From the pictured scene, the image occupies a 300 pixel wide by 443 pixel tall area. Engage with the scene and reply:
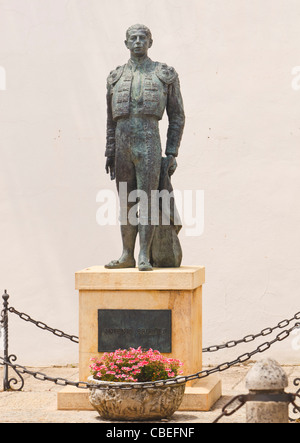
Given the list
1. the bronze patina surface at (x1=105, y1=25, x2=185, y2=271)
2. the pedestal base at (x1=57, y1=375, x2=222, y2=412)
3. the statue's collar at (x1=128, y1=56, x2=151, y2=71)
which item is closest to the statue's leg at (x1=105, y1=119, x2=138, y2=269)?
the bronze patina surface at (x1=105, y1=25, x2=185, y2=271)

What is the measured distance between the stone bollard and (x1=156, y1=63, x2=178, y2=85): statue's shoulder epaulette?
3.47 m

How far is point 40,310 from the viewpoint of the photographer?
11.0m

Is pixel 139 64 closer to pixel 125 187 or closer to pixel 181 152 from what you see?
pixel 125 187

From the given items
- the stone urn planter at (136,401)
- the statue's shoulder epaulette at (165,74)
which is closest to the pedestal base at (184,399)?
the stone urn planter at (136,401)

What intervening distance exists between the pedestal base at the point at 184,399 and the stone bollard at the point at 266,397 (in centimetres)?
232

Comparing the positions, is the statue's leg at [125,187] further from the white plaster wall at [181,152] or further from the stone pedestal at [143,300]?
the white plaster wall at [181,152]

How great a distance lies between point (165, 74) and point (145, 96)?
295mm

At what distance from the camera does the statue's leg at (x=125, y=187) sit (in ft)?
28.6

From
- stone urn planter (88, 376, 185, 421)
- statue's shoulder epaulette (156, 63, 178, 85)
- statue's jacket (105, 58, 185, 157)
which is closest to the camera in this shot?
stone urn planter (88, 376, 185, 421)

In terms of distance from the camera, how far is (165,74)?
8.74 m

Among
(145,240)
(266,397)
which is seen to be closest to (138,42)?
(145,240)

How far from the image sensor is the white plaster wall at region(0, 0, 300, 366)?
10.8 meters
